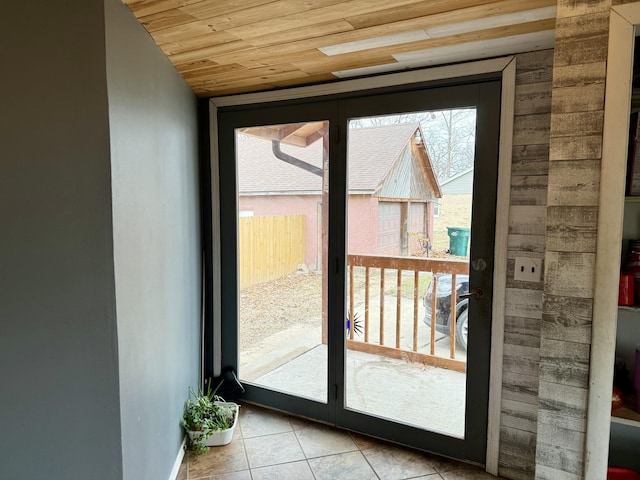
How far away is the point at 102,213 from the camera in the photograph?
139 cm

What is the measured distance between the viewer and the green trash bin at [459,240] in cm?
217

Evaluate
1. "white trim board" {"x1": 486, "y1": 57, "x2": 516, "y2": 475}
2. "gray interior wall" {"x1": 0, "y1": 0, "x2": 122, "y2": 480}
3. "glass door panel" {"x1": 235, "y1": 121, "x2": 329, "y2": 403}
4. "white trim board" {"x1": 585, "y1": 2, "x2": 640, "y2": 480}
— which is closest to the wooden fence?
"glass door panel" {"x1": 235, "y1": 121, "x2": 329, "y2": 403}

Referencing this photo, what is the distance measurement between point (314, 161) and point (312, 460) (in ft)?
5.73

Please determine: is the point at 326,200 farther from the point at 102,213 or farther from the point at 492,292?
the point at 102,213

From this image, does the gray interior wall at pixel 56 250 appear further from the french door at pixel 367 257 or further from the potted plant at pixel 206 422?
the french door at pixel 367 257

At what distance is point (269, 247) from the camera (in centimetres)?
273

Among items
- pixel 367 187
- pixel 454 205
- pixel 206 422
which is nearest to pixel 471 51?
pixel 454 205

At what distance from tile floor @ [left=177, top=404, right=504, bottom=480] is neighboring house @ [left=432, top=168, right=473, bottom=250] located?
1211 mm

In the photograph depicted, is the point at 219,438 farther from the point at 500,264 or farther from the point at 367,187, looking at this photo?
the point at 500,264

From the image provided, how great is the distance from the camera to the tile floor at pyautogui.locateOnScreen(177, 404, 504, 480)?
212 cm

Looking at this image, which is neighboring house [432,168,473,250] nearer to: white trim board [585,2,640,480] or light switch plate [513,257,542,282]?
light switch plate [513,257,542,282]

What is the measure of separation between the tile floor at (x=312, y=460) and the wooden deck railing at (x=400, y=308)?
0.53m

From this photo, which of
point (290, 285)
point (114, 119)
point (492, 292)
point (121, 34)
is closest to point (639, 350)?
point (492, 292)

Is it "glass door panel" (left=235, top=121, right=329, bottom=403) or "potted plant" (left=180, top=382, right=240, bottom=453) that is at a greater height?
"glass door panel" (left=235, top=121, right=329, bottom=403)
